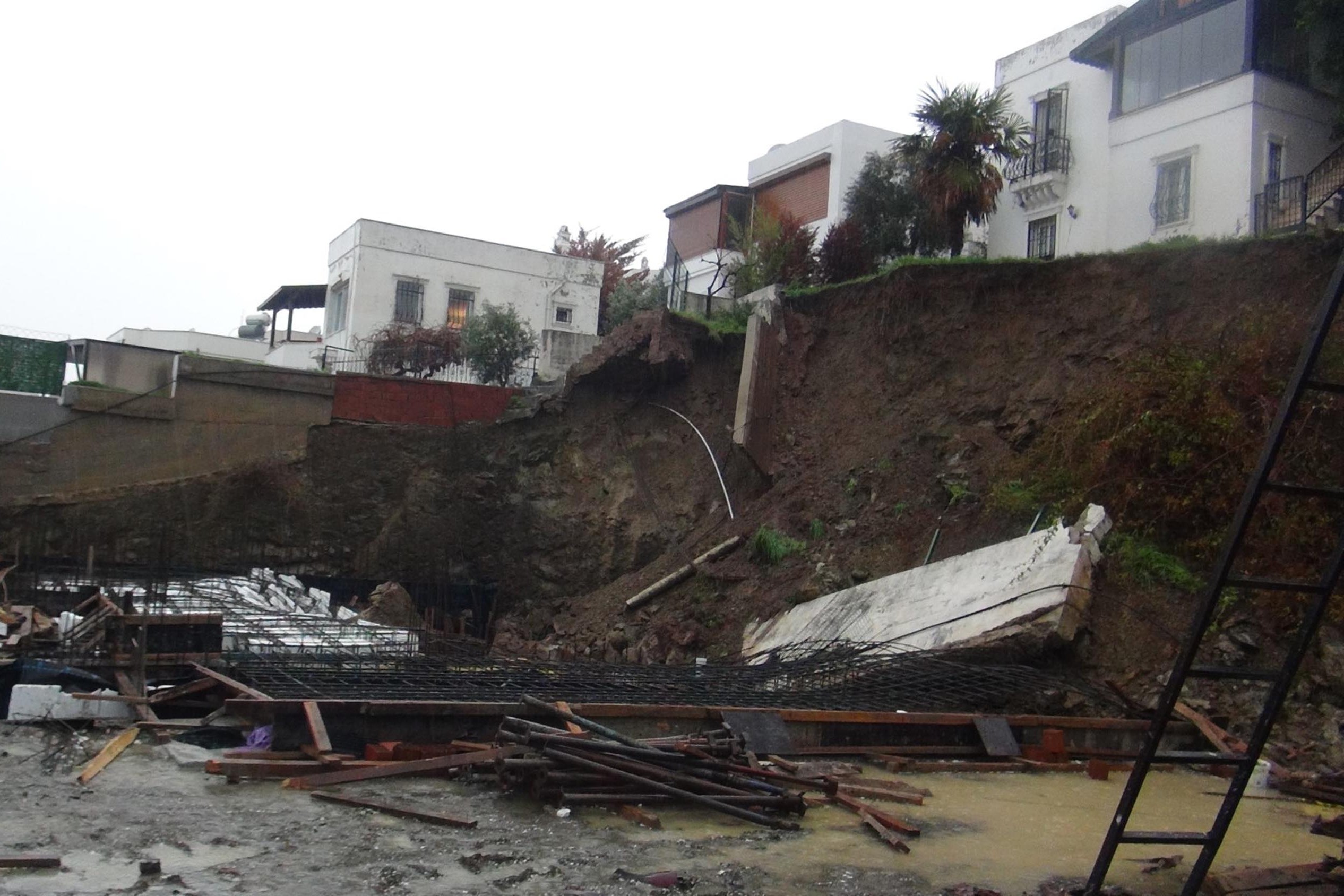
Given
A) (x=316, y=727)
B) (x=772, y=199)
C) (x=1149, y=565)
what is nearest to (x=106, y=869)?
(x=316, y=727)

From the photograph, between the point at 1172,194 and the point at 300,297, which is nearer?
the point at 1172,194

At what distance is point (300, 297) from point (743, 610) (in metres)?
22.3

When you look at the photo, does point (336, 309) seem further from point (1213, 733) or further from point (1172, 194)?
point (1213, 733)

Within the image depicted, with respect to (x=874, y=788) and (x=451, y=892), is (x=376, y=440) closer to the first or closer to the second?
(x=874, y=788)

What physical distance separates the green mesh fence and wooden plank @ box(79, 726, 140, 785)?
1372cm

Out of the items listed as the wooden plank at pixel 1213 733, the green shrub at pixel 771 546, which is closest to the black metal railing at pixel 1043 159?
the green shrub at pixel 771 546

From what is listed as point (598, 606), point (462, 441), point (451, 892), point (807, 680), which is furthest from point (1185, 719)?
point (462, 441)

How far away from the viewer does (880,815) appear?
21.9 feet

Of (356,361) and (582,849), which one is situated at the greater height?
(356,361)

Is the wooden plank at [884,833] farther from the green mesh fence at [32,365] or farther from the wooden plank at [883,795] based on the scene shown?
the green mesh fence at [32,365]

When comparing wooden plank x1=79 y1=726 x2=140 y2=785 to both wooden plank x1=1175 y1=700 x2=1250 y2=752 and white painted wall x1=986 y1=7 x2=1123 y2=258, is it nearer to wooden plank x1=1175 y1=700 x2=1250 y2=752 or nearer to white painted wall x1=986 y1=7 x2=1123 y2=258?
wooden plank x1=1175 y1=700 x2=1250 y2=752

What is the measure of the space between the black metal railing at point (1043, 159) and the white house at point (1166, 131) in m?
0.03

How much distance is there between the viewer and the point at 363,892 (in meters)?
4.88

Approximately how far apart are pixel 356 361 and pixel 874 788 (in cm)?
2092
